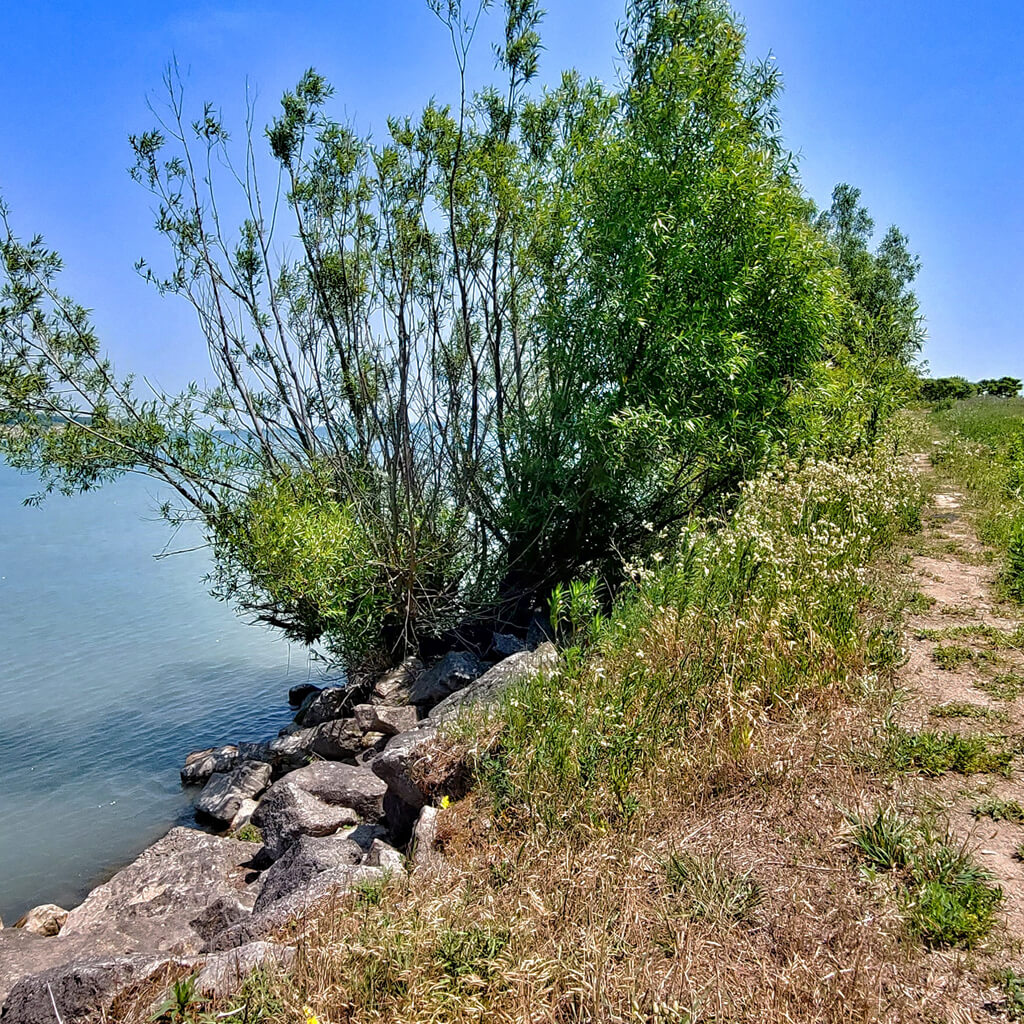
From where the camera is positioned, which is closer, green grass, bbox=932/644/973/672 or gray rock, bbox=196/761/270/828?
green grass, bbox=932/644/973/672

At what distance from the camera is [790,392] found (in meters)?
9.41

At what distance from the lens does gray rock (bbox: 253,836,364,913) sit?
4.82 metres

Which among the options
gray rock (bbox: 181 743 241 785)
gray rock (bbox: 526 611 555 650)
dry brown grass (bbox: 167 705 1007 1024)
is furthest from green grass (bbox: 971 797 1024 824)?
gray rock (bbox: 181 743 241 785)

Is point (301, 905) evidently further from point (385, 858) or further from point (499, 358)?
point (499, 358)

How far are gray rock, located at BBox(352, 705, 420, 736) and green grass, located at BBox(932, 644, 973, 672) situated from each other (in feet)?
18.6

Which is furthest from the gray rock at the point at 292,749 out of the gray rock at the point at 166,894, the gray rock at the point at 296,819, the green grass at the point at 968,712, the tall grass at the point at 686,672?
the green grass at the point at 968,712

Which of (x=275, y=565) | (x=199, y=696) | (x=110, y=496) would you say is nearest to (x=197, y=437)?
(x=275, y=565)

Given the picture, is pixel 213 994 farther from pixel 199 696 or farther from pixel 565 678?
pixel 199 696

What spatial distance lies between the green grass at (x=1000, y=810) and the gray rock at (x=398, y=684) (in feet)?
24.2

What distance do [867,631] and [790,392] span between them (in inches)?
182

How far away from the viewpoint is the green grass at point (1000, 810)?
11.5 feet

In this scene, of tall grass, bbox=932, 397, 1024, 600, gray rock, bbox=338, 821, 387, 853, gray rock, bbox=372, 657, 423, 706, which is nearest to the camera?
gray rock, bbox=338, 821, 387, 853

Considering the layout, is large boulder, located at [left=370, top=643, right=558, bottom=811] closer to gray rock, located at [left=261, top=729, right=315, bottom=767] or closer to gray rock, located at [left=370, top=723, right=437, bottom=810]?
gray rock, located at [left=370, top=723, right=437, bottom=810]

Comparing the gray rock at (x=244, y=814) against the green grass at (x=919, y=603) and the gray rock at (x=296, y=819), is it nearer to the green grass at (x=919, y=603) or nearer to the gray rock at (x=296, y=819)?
the gray rock at (x=296, y=819)
